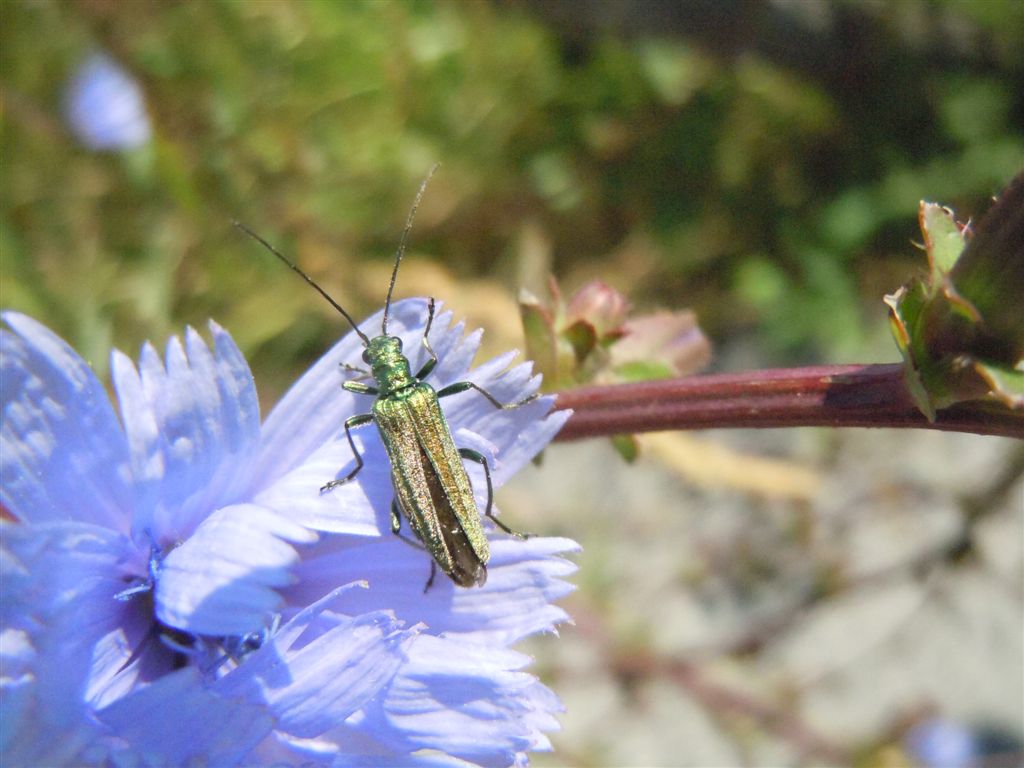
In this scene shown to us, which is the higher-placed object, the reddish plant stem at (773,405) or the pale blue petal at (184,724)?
the reddish plant stem at (773,405)

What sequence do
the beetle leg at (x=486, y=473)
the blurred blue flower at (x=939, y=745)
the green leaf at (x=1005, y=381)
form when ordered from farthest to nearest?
the blurred blue flower at (x=939, y=745)
the beetle leg at (x=486, y=473)
the green leaf at (x=1005, y=381)

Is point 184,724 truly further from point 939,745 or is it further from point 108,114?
point 939,745

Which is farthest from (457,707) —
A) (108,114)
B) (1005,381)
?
(108,114)

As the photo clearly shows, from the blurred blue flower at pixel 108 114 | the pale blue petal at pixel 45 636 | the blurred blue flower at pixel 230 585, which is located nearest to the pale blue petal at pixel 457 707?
the blurred blue flower at pixel 230 585

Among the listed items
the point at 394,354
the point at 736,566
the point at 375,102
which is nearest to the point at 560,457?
the point at 736,566

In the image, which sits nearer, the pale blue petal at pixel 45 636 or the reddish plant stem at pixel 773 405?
the pale blue petal at pixel 45 636

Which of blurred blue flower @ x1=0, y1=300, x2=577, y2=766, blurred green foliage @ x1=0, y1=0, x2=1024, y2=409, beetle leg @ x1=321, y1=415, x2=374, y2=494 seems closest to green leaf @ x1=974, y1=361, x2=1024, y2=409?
blurred blue flower @ x1=0, y1=300, x2=577, y2=766

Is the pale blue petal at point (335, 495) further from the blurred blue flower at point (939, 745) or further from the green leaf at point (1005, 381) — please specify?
the blurred blue flower at point (939, 745)
